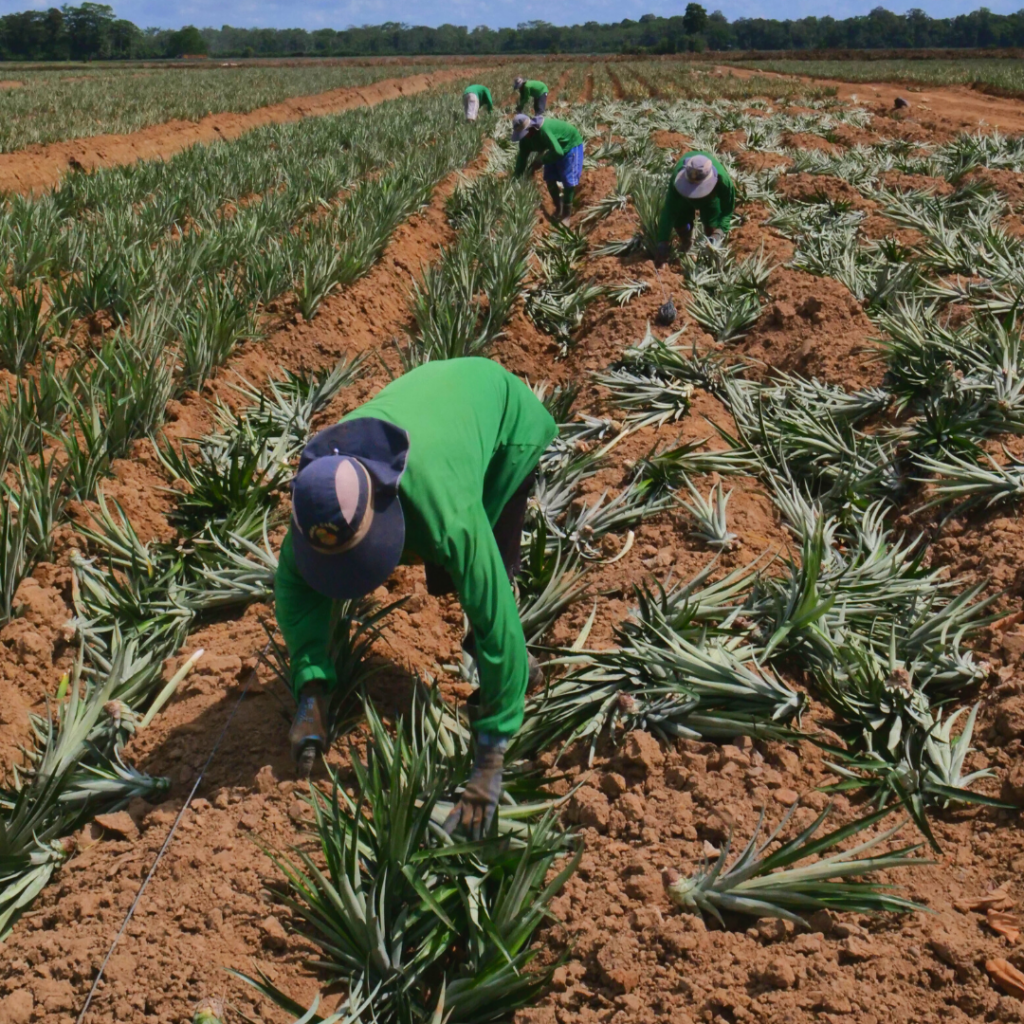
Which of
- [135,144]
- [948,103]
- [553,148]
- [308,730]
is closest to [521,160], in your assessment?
[553,148]

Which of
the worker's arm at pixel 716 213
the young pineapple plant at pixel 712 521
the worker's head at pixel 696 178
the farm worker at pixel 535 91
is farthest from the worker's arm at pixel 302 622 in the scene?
the farm worker at pixel 535 91

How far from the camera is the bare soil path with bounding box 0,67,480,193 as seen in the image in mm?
10727

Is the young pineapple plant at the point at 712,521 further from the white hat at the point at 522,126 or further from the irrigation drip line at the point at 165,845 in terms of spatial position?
the white hat at the point at 522,126

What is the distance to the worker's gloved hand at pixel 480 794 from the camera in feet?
6.98

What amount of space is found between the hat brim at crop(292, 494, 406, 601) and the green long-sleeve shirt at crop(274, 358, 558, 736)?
8cm

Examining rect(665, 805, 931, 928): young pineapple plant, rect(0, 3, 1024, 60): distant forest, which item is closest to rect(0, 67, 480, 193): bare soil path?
rect(665, 805, 931, 928): young pineapple plant

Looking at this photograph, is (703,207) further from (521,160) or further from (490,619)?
(490,619)

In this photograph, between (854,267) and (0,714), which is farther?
(854,267)

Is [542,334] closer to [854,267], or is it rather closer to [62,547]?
[854,267]

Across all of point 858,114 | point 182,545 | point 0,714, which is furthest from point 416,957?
point 858,114

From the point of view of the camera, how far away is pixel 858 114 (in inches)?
627

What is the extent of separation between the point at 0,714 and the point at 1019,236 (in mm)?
7317

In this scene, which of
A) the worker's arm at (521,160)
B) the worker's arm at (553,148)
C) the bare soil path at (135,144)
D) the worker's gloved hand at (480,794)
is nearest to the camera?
the worker's gloved hand at (480,794)

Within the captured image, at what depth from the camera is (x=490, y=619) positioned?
1951 millimetres
